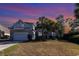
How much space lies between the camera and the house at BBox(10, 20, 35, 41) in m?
12.4

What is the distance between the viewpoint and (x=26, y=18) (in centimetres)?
1234

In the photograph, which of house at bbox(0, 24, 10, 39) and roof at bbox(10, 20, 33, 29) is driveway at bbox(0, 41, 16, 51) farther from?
roof at bbox(10, 20, 33, 29)

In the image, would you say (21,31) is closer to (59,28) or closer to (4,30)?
(4,30)

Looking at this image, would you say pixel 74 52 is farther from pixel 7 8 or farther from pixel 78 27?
pixel 7 8

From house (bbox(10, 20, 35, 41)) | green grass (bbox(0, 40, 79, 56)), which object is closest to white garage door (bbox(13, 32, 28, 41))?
house (bbox(10, 20, 35, 41))

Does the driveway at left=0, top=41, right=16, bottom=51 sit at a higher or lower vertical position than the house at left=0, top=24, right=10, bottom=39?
lower

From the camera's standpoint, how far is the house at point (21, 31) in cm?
1235

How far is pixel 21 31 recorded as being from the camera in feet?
40.7

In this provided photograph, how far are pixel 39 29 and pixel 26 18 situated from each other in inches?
11.2

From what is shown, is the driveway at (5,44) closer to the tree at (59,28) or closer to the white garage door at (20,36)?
the white garage door at (20,36)

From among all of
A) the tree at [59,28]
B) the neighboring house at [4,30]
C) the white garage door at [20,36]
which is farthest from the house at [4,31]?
the tree at [59,28]

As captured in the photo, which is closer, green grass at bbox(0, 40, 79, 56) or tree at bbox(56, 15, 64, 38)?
green grass at bbox(0, 40, 79, 56)

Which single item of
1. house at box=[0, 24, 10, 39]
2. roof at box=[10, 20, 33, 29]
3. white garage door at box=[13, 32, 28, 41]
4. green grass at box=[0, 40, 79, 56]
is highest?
roof at box=[10, 20, 33, 29]

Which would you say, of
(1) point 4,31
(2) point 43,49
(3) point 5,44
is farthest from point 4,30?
(2) point 43,49
